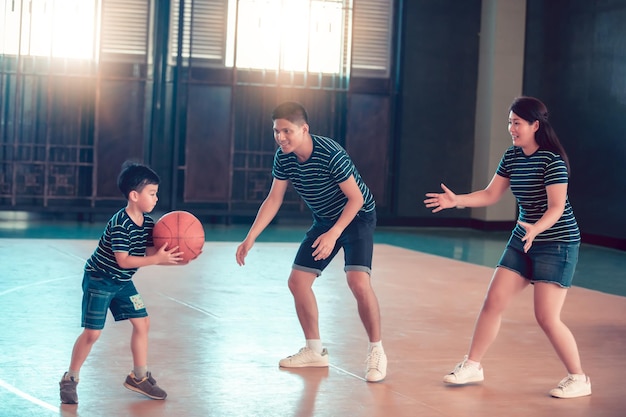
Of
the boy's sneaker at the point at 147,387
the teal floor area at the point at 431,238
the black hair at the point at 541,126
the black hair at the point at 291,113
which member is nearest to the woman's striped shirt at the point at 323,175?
the black hair at the point at 291,113

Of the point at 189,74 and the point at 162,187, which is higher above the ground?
the point at 189,74

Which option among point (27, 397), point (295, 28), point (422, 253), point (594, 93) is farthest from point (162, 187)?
point (27, 397)

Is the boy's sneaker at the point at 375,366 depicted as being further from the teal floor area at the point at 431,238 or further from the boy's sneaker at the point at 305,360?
the teal floor area at the point at 431,238

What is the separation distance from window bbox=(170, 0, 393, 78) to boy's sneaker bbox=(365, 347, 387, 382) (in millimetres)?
9389

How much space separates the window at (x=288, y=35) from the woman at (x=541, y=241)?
31.0 ft

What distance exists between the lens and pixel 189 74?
45.1 ft

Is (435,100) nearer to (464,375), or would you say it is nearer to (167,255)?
(464,375)

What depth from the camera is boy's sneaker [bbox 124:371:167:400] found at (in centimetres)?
428

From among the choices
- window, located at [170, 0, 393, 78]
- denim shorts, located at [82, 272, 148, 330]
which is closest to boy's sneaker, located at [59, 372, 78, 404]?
denim shorts, located at [82, 272, 148, 330]

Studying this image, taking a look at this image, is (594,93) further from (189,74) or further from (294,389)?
(294,389)

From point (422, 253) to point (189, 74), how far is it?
4.67 m

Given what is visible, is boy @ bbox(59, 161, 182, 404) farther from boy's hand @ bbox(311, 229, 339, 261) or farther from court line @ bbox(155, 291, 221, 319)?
court line @ bbox(155, 291, 221, 319)

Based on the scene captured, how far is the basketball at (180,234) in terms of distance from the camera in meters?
4.16

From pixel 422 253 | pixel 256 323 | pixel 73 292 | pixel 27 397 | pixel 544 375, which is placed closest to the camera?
pixel 27 397
